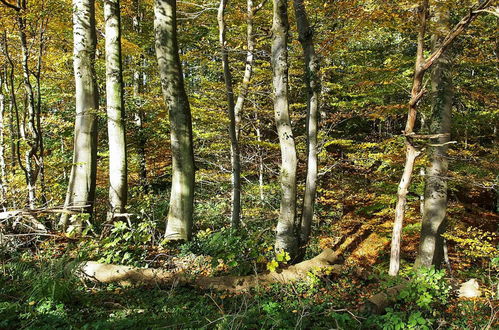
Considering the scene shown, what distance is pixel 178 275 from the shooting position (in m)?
5.11

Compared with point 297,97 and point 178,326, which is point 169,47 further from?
point 297,97

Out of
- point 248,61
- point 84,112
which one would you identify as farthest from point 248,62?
point 84,112

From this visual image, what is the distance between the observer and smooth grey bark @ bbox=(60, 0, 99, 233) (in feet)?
22.2

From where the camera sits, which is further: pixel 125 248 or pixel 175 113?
pixel 175 113

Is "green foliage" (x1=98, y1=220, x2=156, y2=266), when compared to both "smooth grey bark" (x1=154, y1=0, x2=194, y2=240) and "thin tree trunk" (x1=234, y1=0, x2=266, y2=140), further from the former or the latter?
"thin tree trunk" (x1=234, y1=0, x2=266, y2=140)

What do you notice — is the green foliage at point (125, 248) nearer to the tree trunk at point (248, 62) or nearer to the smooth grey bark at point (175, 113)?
the smooth grey bark at point (175, 113)

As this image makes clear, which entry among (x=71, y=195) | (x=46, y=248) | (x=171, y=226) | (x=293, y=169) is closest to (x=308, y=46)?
(x=293, y=169)

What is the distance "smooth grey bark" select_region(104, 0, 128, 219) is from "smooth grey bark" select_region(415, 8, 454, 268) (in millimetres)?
7247

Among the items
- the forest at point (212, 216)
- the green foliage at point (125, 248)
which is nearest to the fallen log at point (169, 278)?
the forest at point (212, 216)

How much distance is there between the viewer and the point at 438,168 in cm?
779

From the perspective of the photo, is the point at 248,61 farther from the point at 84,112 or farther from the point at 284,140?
the point at 84,112

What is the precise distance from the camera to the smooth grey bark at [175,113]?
20.5 ft

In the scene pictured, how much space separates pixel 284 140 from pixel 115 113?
3764mm

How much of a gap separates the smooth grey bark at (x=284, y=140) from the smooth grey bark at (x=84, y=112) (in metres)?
3.95
